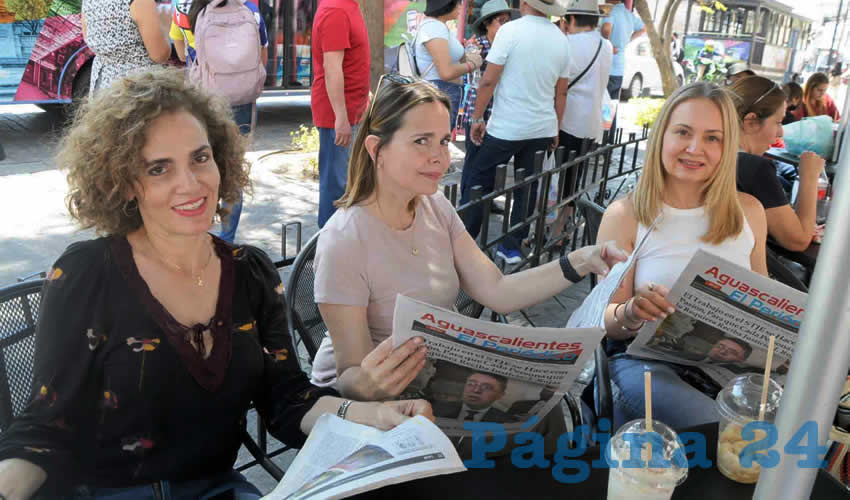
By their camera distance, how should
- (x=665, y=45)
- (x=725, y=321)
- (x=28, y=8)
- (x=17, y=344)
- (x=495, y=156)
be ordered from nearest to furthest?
(x=17, y=344), (x=725, y=321), (x=495, y=156), (x=28, y=8), (x=665, y=45)

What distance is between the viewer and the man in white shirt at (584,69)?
4.75 metres

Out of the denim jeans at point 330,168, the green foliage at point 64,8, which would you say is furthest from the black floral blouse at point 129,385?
the green foliage at point 64,8

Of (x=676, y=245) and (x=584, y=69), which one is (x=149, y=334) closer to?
(x=676, y=245)

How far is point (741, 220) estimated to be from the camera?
2258 mm

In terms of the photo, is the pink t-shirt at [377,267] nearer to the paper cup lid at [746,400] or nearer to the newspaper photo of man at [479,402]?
the newspaper photo of man at [479,402]

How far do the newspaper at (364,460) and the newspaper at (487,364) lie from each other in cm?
22

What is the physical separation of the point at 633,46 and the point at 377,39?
1405 cm

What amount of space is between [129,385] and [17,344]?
0.26 m

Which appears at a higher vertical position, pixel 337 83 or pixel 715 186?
pixel 337 83

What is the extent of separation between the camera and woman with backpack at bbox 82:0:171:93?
3504 millimetres

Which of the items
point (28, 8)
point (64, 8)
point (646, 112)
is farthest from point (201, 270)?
point (646, 112)

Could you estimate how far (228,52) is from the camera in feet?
12.5

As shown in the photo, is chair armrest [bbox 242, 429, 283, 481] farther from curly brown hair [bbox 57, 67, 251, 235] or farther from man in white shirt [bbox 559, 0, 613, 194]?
man in white shirt [bbox 559, 0, 613, 194]

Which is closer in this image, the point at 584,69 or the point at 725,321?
the point at 725,321
